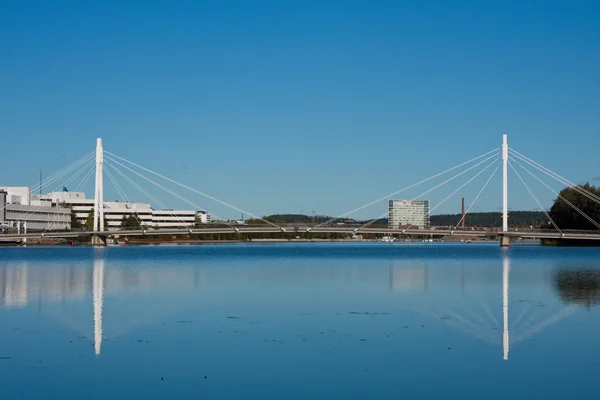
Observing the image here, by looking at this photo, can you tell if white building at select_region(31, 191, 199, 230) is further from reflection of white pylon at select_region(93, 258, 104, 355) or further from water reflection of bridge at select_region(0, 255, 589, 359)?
reflection of white pylon at select_region(93, 258, 104, 355)

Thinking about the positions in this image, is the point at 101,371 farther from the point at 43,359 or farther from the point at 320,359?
the point at 320,359

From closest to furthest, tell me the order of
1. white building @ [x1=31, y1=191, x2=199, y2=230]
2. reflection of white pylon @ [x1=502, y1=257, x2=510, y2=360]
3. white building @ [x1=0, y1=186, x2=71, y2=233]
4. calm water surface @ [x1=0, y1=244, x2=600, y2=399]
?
calm water surface @ [x1=0, y1=244, x2=600, y2=399]
reflection of white pylon @ [x1=502, y1=257, x2=510, y2=360]
white building @ [x1=0, y1=186, x2=71, y2=233]
white building @ [x1=31, y1=191, x2=199, y2=230]

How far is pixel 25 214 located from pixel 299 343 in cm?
13127

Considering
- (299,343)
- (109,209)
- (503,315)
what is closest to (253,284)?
(503,315)

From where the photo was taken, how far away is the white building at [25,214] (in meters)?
133

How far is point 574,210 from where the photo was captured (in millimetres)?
101312

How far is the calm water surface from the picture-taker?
13.2m

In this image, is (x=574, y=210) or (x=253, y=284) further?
(x=574, y=210)

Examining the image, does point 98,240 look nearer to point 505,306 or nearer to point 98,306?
point 98,306

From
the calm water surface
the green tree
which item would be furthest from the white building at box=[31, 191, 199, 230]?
the calm water surface

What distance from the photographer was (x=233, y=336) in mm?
18344

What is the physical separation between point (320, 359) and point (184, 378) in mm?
2626

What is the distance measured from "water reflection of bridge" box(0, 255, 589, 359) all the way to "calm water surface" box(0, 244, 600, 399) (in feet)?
0.30

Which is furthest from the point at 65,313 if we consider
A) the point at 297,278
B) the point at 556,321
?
the point at 297,278
